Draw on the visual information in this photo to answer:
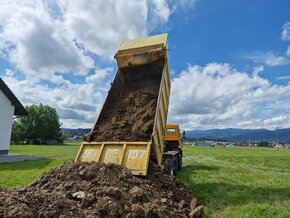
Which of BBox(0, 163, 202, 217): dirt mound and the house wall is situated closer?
BBox(0, 163, 202, 217): dirt mound

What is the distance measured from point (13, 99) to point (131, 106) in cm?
1614

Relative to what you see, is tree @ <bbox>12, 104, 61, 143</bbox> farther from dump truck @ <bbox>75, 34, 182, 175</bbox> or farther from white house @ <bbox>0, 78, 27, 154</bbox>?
dump truck @ <bbox>75, 34, 182, 175</bbox>

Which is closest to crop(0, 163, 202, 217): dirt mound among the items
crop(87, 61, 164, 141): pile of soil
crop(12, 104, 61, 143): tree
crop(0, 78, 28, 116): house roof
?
crop(87, 61, 164, 141): pile of soil

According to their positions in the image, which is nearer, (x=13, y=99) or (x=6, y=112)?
(x=6, y=112)

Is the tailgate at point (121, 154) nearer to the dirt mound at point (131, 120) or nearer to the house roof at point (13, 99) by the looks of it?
the dirt mound at point (131, 120)

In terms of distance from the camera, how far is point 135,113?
10117 millimetres

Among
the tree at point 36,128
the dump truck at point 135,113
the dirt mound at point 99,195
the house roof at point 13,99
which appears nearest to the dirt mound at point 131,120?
the dump truck at point 135,113

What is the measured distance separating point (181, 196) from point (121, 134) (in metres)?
2.66

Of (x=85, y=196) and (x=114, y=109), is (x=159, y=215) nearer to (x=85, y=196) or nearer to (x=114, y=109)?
(x=85, y=196)

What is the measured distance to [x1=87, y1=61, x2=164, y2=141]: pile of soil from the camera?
371 inches

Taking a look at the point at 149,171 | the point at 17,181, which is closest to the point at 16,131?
the point at 17,181

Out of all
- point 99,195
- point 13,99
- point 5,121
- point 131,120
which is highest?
point 13,99

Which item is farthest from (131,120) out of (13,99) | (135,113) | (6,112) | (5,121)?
(13,99)

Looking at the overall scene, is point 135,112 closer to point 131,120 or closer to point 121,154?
point 131,120
